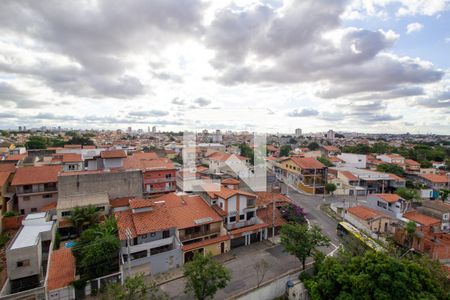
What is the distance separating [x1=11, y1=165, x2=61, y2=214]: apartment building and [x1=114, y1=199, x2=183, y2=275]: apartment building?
11.7 metres

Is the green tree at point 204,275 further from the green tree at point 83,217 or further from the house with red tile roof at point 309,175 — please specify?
the house with red tile roof at point 309,175

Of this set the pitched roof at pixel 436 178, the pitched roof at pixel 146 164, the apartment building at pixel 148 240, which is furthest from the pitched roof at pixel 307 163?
the apartment building at pixel 148 240

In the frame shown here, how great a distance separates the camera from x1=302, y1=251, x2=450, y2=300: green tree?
10547 mm

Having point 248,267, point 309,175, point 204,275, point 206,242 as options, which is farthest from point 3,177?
point 309,175

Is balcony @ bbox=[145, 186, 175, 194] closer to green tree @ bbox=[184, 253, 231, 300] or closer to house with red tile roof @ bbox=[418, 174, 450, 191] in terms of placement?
green tree @ bbox=[184, 253, 231, 300]

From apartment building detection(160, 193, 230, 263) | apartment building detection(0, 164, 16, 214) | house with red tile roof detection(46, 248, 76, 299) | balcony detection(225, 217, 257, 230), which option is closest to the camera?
house with red tile roof detection(46, 248, 76, 299)

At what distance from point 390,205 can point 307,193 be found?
46.6 ft

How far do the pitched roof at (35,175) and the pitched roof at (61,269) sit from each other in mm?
11867

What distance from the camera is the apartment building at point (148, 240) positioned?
1742 centimetres

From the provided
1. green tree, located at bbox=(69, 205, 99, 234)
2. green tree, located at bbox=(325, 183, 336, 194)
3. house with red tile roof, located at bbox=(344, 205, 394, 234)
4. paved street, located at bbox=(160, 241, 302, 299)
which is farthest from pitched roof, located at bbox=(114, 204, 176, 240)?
green tree, located at bbox=(325, 183, 336, 194)

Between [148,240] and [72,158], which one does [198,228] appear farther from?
[72,158]

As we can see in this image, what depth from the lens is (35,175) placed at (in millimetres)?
26141

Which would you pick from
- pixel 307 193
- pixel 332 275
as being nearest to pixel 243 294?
pixel 332 275

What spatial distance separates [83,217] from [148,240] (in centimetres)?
762
